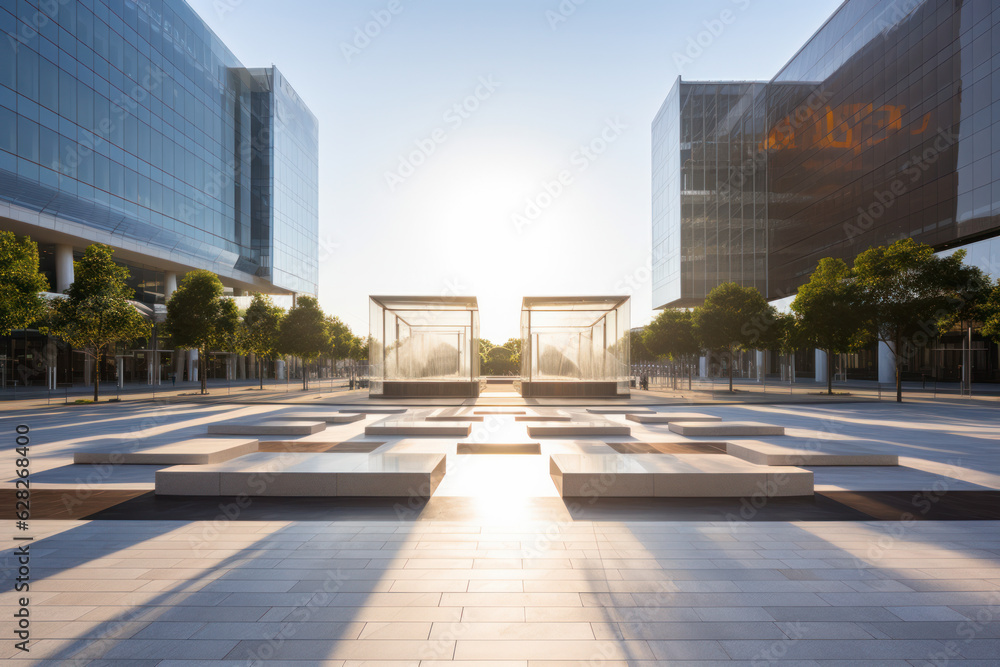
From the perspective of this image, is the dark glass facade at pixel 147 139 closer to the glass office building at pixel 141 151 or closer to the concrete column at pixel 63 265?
the glass office building at pixel 141 151

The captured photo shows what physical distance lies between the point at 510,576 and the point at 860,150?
50502 millimetres

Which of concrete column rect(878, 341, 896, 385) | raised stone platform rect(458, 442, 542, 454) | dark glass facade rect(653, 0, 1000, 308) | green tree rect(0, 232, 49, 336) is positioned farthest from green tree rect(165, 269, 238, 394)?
concrete column rect(878, 341, 896, 385)

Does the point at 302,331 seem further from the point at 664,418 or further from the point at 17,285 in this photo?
the point at 664,418

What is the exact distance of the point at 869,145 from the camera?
4109cm

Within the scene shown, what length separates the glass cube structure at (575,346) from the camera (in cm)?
2788

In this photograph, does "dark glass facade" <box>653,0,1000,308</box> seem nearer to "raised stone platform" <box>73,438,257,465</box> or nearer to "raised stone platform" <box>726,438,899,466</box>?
"raised stone platform" <box>726,438,899,466</box>

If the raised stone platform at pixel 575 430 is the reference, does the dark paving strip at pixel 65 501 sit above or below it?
above

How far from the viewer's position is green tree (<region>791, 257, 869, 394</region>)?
28656 millimetres

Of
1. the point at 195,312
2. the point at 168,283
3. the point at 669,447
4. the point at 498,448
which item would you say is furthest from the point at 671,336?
the point at 168,283

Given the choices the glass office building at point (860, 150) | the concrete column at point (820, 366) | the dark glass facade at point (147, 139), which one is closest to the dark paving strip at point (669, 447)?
the glass office building at point (860, 150)

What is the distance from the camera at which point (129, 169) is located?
120 ft

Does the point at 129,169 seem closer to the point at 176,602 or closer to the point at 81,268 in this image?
the point at 81,268

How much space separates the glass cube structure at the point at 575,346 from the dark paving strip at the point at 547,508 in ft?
64.8

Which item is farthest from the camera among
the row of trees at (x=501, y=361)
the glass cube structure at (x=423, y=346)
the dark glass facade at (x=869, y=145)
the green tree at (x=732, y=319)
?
the row of trees at (x=501, y=361)
